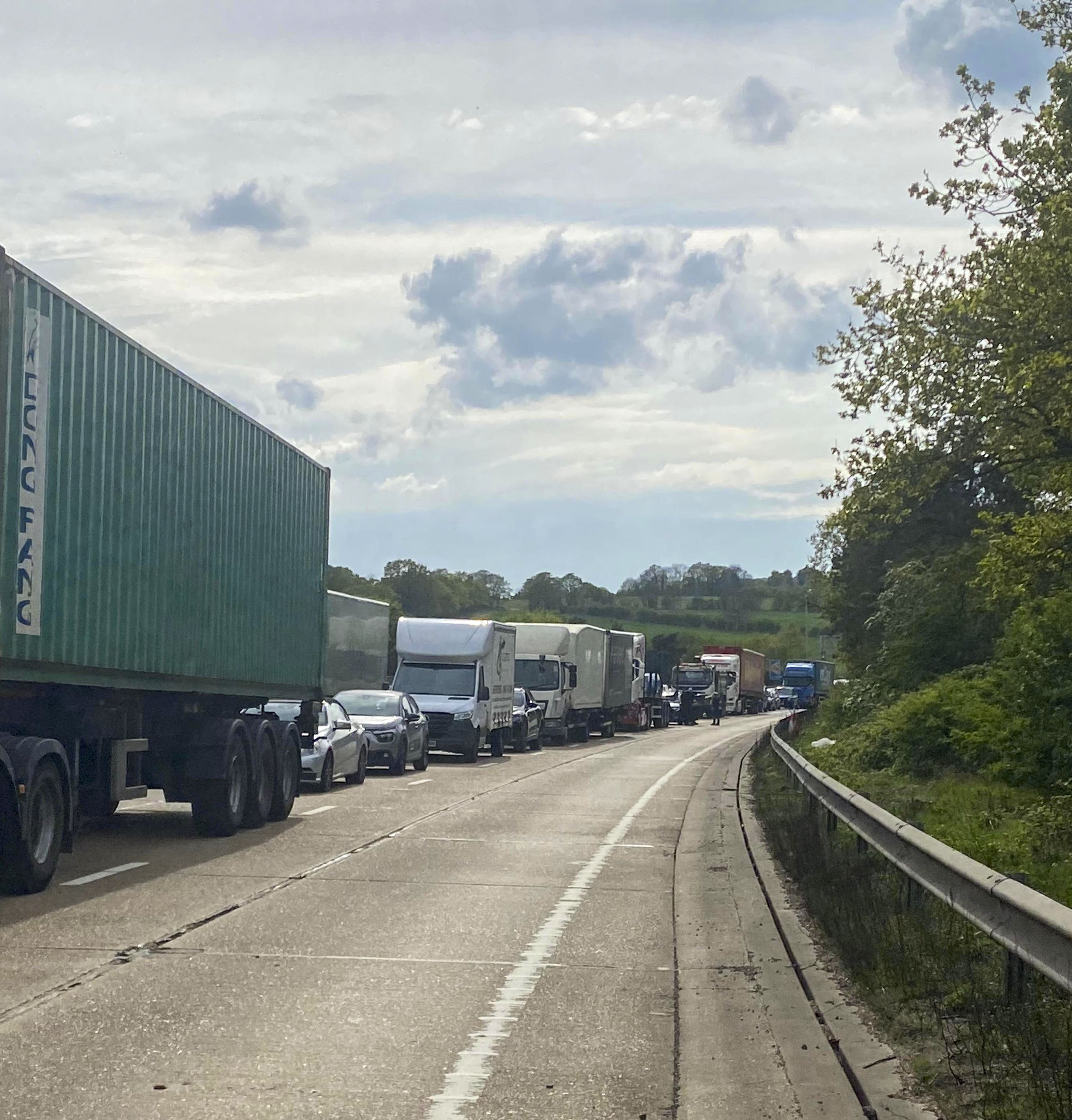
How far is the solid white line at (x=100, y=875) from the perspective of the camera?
40.1ft

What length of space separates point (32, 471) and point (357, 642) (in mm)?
22015

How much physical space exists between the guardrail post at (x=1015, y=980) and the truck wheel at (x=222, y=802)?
1084 centimetres

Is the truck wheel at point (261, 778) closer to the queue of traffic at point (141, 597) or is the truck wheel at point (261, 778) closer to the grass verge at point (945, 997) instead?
the queue of traffic at point (141, 597)

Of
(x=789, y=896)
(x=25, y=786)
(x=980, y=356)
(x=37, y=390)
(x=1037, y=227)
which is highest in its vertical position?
(x=1037, y=227)

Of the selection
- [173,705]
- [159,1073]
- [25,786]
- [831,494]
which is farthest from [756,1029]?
[831,494]

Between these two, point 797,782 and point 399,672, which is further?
point 399,672

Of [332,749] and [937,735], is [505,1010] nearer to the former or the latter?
[332,749]

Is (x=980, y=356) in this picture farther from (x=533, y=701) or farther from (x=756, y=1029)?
(x=756, y=1029)

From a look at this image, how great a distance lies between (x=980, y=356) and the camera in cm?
2948

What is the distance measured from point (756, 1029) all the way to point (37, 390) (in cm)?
702

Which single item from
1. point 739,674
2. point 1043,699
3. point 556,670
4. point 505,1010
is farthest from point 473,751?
point 739,674

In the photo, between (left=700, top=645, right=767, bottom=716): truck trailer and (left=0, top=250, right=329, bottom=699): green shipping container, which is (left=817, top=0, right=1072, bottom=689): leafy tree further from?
(left=700, top=645, right=767, bottom=716): truck trailer

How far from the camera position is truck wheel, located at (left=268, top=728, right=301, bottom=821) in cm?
1828

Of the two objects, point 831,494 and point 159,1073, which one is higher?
point 831,494
